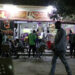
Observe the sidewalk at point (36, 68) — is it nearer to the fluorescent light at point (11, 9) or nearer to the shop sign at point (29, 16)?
the shop sign at point (29, 16)

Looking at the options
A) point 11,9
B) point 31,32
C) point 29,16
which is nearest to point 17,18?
point 11,9

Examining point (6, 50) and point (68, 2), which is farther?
point (6, 50)

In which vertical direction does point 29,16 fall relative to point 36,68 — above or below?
above

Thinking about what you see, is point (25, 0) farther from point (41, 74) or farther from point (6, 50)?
point (41, 74)

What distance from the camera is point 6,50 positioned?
1129 cm

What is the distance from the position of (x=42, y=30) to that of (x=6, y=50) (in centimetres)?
609

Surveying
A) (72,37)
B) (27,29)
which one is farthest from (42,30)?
(72,37)

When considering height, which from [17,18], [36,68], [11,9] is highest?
[11,9]

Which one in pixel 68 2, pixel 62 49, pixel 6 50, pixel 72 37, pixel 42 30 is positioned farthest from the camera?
pixel 42 30

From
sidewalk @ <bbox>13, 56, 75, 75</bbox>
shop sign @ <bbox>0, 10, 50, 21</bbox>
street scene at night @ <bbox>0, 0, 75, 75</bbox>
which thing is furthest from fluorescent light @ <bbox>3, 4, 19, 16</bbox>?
sidewalk @ <bbox>13, 56, 75, 75</bbox>

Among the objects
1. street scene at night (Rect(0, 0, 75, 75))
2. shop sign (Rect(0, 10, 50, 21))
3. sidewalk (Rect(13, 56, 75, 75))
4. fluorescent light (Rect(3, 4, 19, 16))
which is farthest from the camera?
shop sign (Rect(0, 10, 50, 21))

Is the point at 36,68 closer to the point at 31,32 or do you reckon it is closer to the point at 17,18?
the point at 17,18

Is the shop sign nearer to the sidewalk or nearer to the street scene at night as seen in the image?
the street scene at night

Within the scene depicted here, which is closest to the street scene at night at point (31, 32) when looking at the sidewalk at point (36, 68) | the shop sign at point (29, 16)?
the shop sign at point (29, 16)
